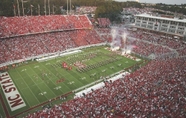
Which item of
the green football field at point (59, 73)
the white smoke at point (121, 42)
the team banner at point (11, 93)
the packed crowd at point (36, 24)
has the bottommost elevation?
the team banner at point (11, 93)

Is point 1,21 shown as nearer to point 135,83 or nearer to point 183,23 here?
point 135,83

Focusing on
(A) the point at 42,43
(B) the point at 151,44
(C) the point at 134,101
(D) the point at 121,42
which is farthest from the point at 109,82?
(D) the point at 121,42

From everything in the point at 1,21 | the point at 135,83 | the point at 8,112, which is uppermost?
the point at 1,21

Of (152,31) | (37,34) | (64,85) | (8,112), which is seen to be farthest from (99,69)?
(152,31)

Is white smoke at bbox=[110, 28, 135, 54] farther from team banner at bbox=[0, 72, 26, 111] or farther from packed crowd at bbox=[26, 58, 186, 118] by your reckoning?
team banner at bbox=[0, 72, 26, 111]

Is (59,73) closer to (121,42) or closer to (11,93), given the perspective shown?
(11,93)

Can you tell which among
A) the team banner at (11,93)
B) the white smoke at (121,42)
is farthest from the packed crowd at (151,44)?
the team banner at (11,93)

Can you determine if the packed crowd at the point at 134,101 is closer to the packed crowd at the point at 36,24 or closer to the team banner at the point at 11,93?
the team banner at the point at 11,93
